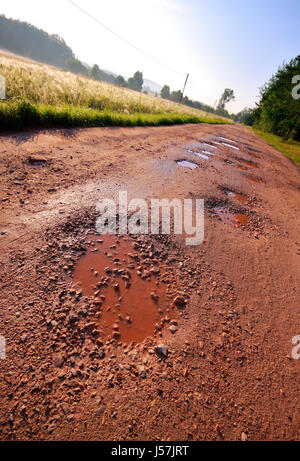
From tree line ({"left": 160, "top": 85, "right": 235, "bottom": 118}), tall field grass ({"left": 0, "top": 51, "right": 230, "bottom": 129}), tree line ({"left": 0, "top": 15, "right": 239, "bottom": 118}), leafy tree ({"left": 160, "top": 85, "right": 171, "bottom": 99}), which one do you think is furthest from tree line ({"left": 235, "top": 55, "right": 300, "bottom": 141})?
leafy tree ({"left": 160, "top": 85, "right": 171, "bottom": 99})

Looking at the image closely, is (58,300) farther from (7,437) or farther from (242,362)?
(242,362)

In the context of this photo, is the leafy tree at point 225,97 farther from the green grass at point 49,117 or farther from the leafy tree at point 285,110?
the green grass at point 49,117

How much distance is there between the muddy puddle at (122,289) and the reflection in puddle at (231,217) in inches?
77.1

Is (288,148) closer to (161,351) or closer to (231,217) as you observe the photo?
(231,217)

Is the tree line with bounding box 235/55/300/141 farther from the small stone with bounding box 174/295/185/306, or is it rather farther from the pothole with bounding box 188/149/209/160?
the small stone with bounding box 174/295/185/306

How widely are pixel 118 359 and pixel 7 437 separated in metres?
0.71

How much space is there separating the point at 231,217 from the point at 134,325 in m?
2.88

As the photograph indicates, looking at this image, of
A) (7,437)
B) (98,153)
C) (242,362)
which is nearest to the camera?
(7,437)

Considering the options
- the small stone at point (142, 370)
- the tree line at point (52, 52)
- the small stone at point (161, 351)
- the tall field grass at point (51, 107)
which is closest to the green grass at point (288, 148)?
the tall field grass at point (51, 107)

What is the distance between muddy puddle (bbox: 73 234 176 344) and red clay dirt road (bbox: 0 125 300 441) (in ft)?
0.04

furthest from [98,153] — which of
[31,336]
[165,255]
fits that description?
[31,336]

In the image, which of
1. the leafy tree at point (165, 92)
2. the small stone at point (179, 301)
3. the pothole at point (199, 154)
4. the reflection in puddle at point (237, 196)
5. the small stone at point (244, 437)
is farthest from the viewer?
the leafy tree at point (165, 92)

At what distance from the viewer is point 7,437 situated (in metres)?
1.15

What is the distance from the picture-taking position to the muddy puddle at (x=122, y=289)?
183 cm
